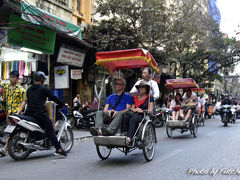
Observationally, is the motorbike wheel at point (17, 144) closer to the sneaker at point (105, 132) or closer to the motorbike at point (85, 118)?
the sneaker at point (105, 132)

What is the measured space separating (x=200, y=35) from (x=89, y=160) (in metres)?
20.6

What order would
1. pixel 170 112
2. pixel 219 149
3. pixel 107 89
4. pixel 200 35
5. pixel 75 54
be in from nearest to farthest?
pixel 219 149 → pixel 170 112 → pixel 75 54 → pixel 107 89 → pixel 200 35

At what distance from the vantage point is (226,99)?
16906 millimetres

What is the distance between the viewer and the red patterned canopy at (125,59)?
273 inches

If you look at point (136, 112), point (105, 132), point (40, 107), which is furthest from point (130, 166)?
point (40, 107)

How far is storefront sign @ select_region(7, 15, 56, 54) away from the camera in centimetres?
1140

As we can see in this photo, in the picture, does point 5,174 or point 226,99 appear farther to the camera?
point 226,99

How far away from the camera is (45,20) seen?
11336mm

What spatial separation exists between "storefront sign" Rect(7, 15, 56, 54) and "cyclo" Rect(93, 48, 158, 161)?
198 inches

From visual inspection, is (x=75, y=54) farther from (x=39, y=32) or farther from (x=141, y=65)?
(x=141, y=65)

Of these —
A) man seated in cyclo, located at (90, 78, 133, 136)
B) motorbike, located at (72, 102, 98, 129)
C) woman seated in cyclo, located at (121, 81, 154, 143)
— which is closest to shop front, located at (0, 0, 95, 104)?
motorbike, located at (72, 102, 98, 129)

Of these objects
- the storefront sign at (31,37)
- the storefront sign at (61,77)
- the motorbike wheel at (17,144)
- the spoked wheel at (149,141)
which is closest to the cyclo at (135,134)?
the spoked wheel at (149,141)

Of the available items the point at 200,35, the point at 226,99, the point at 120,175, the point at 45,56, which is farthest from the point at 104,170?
the point at 200,35

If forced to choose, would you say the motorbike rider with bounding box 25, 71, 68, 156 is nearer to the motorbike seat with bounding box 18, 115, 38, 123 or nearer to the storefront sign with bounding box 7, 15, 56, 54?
the motorbike seat with bounding box 18, 115, 38, 123
